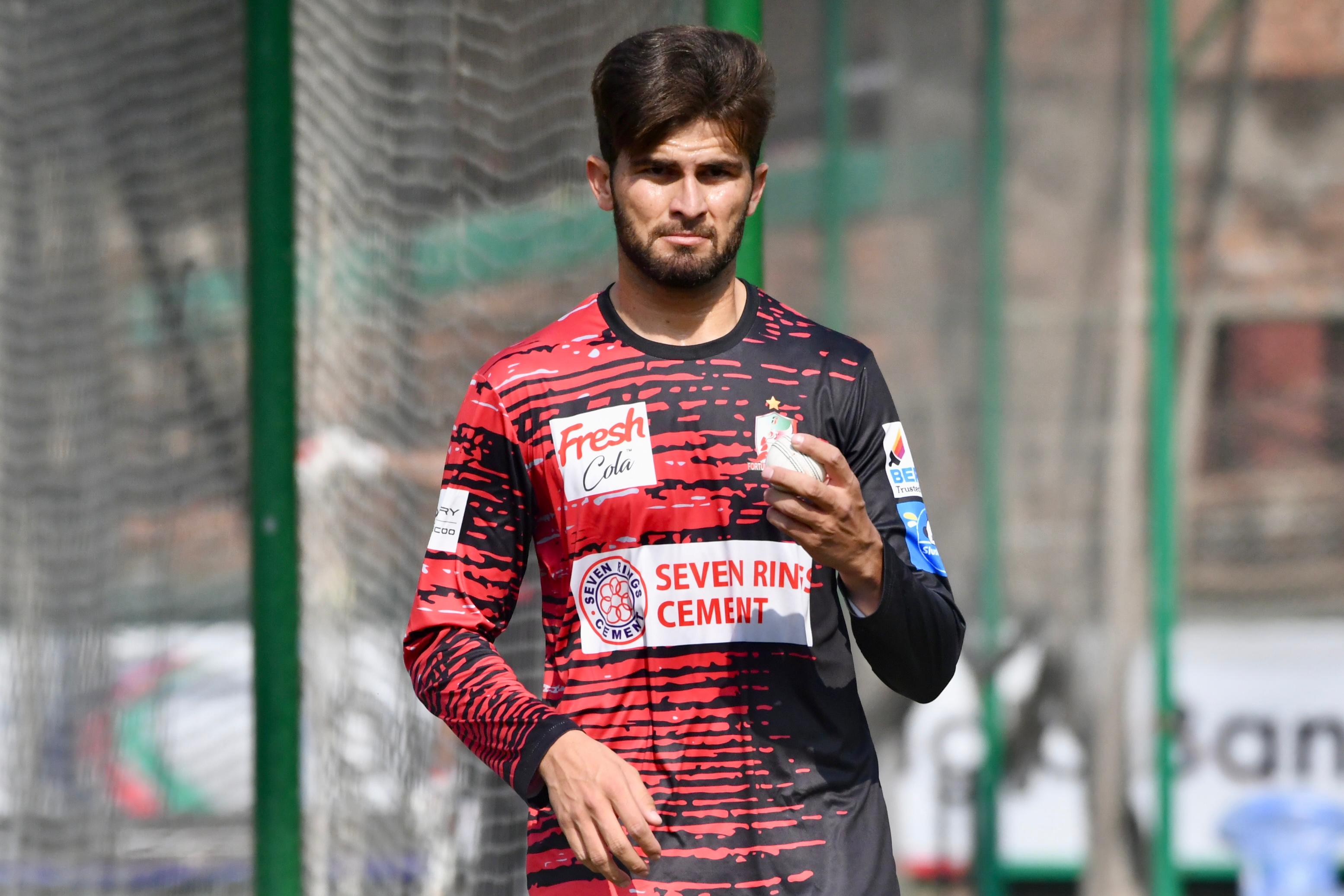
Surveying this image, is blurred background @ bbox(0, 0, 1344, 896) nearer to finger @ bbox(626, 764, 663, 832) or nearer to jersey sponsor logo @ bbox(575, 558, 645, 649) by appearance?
jersey sponsor logo @ bbox(575, 558, 645, 649)

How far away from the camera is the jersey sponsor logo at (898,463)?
4.90ft

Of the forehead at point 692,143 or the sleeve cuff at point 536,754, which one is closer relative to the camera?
the sleeve cuff at point 536,754

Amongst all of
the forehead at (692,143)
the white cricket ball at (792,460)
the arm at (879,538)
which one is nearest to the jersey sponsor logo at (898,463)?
the arm at (879,538)

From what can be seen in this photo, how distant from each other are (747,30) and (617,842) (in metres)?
1.13

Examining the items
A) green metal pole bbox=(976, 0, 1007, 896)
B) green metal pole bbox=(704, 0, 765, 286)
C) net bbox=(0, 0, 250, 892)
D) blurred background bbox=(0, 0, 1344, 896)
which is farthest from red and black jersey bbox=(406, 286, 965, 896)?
green metal pole bbox=(976, 0, 1007, 896)

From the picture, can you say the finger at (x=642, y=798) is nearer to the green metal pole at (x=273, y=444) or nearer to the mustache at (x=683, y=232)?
the mustache at (x=683, y=232)

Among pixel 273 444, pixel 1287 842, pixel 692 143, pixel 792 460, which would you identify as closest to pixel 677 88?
pixel 692 143

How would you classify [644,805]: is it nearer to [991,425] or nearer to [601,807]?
[601,807]

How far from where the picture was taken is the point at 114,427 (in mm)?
2572

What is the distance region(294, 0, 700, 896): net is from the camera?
2326 millimetres

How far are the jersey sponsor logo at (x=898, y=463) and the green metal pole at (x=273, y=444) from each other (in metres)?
1.22

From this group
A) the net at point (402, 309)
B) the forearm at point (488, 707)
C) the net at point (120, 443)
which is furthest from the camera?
the net at point (120, 443)

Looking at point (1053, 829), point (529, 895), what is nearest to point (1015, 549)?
point (1053, 829)

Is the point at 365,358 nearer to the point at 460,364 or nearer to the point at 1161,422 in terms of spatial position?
the point at 460,364
